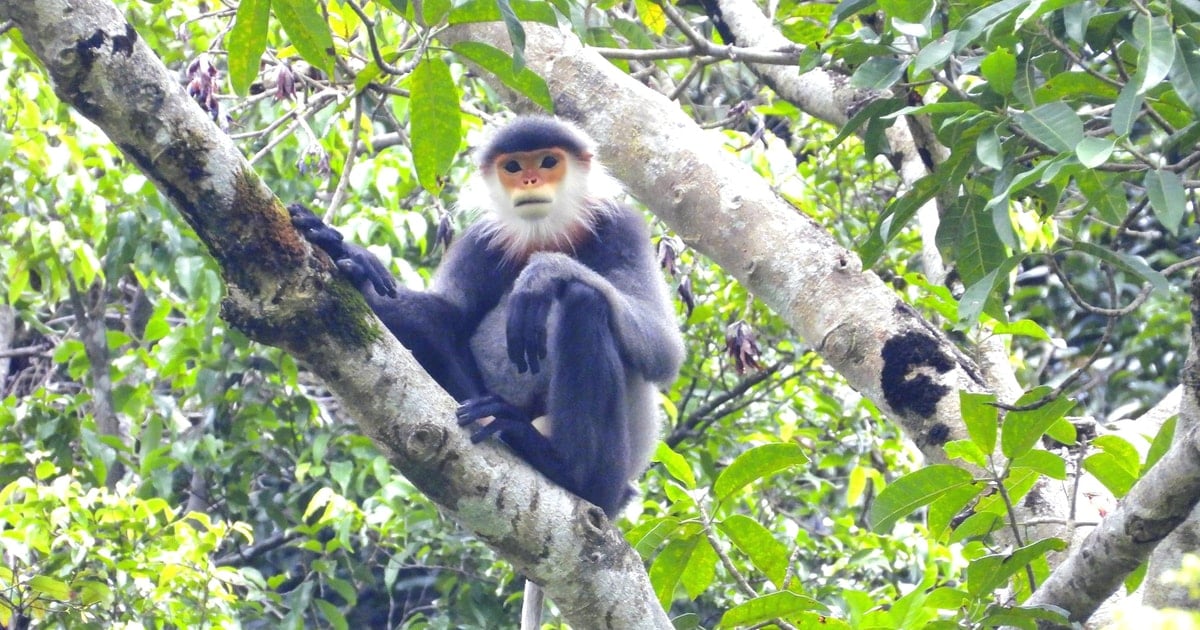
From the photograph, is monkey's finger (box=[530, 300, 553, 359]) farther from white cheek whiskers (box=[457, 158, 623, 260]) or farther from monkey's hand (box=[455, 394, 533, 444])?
white cheek whiskers (box=[457, 158, 623, 260])

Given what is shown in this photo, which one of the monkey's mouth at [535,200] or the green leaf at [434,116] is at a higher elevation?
the green leaf at [434,116]

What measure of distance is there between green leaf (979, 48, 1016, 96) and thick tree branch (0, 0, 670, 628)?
1.19 meters

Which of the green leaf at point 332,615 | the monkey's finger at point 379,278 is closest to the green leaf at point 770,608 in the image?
the monkey's finger at point 379,278

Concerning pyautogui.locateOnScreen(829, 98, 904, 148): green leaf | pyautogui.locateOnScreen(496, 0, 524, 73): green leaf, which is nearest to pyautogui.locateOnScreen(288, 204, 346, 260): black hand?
pyautogui.locateOnScreen(496, 0, 524, 73): green leaf

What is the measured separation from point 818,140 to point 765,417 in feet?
4.34

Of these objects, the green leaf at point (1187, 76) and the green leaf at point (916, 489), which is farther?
the green leaf at point (916, 489)

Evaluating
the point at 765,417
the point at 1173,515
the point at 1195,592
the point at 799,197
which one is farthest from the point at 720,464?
the point at 1195,592

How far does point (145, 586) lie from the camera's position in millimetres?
3812

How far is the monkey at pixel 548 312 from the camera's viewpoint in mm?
3125

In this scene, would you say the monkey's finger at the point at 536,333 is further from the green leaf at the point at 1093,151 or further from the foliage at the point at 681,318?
the green leaf at the point at 1093,151

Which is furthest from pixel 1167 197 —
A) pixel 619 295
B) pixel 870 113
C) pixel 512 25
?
pixel 619 295

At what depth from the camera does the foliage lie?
2154 mm

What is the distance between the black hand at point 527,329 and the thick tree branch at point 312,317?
491mm

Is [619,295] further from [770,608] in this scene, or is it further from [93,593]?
[93,593]
